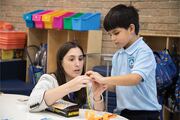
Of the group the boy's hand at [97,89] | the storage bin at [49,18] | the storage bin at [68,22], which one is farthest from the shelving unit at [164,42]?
the boy's hand at [97,89]

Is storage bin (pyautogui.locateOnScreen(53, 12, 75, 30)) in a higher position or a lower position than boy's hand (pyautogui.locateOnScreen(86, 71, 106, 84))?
higher

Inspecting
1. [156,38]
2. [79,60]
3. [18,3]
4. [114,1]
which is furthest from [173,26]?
Result: [18,3]

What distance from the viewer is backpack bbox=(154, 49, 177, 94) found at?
342 centimetres

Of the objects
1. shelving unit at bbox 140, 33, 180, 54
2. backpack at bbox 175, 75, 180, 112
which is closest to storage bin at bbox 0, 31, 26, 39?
shelving unit at bbox 140, 33, 180, 54

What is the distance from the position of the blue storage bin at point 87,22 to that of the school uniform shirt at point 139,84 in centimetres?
217

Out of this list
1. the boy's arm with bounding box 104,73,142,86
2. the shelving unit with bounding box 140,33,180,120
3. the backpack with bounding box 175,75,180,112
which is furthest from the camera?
the shelving unit with bounding box 140,33,180,120

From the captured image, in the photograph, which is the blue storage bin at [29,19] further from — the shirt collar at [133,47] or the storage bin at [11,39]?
the shirt collar at [133,47]

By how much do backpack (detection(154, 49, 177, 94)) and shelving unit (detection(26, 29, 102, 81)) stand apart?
119 cm

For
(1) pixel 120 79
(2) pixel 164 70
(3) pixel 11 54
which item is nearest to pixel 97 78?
(1) pixel 120 79

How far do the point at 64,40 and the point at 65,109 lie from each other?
10.7ft

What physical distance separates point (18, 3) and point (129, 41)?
409 cm

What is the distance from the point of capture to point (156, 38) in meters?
3.97

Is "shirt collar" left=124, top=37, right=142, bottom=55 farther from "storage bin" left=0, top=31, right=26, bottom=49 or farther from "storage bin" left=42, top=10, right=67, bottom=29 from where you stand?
"storage bin" left=0, top=31, right=26, bottom=49

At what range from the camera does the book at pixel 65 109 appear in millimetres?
1782
